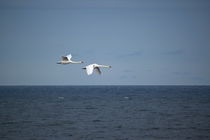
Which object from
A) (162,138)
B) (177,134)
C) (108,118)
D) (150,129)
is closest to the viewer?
(162,138)

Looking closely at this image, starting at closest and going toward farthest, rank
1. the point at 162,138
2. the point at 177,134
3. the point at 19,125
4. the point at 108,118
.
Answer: the point at 162,138
the point at 177,134
the point at 19,125
the point at 108,118

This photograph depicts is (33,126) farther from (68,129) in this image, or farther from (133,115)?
(133,115)

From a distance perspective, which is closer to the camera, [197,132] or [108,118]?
[197,132]

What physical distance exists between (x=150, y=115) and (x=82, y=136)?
25.3m

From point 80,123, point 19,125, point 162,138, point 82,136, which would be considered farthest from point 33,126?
point 162,138

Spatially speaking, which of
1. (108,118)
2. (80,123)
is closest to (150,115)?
(108,118)

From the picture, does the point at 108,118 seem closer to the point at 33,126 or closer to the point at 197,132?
the point at 33,126

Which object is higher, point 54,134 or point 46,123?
point 46,123

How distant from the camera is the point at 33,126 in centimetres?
5916

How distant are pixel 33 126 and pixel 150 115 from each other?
21376mm

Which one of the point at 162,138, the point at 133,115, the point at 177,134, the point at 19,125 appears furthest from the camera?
the point at 133,115

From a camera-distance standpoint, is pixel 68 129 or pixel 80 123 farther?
pixel 80 123

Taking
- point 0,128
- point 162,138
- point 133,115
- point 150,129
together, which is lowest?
point 162,138

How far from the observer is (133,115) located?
74188 mm
